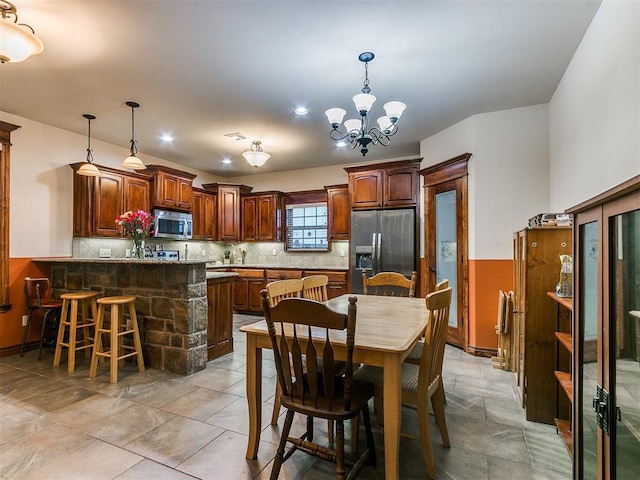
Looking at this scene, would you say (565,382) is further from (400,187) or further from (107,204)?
(107,204)

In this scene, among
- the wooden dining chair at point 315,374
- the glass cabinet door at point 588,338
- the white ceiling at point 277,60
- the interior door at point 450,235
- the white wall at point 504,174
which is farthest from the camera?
the interior door at point 450,235

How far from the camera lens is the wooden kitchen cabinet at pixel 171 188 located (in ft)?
16.8

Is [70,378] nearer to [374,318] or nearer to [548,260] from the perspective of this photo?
[374,318]

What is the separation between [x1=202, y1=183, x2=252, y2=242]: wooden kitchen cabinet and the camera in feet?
21.0

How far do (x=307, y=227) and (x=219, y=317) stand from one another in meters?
3.06

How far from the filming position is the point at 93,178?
14.4ft

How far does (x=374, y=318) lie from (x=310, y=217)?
4.42 meters

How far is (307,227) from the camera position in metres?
6.45

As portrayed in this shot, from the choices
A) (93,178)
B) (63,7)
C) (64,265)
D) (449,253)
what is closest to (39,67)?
(63,7)

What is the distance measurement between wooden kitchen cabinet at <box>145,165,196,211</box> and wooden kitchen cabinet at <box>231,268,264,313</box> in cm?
154

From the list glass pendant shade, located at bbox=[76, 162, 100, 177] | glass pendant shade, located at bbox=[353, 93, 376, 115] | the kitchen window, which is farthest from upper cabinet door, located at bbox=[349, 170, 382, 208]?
glass pendant shade, located at bbox=[76, 162, 100, 177]

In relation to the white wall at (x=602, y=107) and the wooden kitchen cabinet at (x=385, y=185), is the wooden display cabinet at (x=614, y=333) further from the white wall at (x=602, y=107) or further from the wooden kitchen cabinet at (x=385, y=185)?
the wooden kitchen cabinet at (x=385, y=185)

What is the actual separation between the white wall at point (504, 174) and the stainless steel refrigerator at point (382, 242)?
103cm

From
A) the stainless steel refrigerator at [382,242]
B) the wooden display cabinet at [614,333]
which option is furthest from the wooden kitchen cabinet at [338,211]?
the wooden display cabinet at [614,333]
